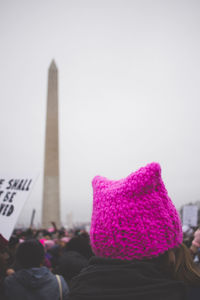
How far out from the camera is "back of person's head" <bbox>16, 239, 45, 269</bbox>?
2.48m

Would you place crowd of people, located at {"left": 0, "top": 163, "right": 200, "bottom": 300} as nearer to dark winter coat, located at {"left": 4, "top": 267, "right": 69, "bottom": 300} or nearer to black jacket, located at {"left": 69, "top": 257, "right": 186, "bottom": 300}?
black jacket, located at {"left": 69, "top": 257, "right": 186, "bottom": 300}

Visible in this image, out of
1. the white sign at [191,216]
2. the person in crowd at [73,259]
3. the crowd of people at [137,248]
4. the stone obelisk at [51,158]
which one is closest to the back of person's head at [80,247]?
the person in crowd at [73,259]

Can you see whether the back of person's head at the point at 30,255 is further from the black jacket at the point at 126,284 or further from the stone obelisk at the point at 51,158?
the stone obelisk at the point at 51,158

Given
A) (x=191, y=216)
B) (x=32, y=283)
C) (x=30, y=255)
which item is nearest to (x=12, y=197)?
(x=30, y=255)

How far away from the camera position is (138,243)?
103 cm

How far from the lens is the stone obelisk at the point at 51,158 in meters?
19.1

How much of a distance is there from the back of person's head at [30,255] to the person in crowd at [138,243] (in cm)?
154

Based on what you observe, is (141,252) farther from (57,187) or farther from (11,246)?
(57,187)

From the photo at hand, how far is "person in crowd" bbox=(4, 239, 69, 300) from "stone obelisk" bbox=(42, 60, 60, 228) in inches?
663

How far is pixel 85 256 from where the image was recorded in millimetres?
3531

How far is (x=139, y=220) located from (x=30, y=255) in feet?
5.81

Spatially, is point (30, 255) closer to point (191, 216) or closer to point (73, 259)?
point (73, 259)

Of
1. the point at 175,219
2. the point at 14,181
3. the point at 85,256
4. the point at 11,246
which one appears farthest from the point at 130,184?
the point at 11,246

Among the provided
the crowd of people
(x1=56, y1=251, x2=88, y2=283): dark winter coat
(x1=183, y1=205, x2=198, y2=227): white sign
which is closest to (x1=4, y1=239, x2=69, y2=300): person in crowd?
(x1=56, y1=251, x2=88, y2=283): dark winter coat
